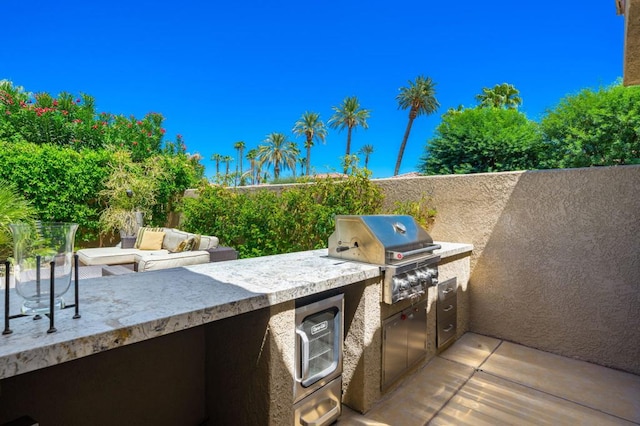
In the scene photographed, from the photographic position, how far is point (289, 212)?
586 cm

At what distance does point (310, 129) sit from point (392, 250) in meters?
33.3

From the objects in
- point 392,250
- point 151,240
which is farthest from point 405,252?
point 151,240

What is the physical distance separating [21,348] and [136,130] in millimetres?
16119

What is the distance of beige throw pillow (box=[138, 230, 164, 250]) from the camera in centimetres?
737

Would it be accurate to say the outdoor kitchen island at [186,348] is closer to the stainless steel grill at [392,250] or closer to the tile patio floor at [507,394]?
the stainless steel grill at [392,250]

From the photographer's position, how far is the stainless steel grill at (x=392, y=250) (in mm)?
2445

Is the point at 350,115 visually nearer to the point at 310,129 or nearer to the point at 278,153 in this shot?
the point at 310,129

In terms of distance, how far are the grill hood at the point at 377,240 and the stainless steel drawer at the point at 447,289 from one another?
0.56 m

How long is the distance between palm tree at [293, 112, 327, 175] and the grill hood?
31699mm

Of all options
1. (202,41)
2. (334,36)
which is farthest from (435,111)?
(202,41)

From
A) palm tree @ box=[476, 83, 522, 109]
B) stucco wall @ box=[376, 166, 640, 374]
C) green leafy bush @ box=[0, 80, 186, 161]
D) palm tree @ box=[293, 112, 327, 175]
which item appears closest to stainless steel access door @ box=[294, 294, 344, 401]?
stucco wall @ box=[376, 166, 640, 374]

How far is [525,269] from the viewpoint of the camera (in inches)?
141

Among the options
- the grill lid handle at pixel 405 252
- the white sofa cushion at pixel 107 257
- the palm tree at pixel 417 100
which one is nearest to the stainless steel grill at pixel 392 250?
the grill lid handle at pixel 405 252

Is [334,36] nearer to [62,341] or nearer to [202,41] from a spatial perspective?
[202,41]
